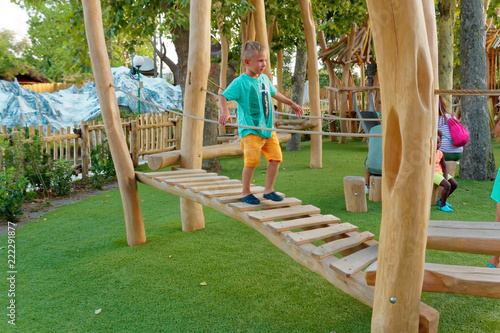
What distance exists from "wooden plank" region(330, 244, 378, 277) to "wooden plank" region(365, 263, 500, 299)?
0.83 ft

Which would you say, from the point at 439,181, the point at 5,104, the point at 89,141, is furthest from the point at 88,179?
the point at 5,104

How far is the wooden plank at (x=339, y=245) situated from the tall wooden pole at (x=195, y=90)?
8.47ft

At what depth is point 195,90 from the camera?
504 centimetres

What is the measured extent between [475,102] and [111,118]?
621 cm

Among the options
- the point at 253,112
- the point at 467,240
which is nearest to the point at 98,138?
the point at 253,112

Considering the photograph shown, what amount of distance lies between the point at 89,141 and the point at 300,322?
7.58 meters

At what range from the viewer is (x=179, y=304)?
3240mm

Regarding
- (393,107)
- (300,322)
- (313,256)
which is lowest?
(300,322)

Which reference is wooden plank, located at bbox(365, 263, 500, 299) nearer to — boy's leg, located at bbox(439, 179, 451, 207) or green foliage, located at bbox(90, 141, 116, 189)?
boy's leg, located at bbox(439, 179, 451, 207)

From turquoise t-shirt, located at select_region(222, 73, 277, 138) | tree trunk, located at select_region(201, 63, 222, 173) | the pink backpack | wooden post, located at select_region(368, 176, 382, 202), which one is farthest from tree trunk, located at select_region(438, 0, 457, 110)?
turquoise t-shirt, located at select_region(222, 73, 277, 138)

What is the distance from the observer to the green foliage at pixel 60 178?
7.57m

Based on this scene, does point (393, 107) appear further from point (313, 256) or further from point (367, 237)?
point (367, 237)

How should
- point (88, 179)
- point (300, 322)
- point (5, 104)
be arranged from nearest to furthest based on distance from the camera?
point (300, 322) < point (88, 179) < point (5, 104)

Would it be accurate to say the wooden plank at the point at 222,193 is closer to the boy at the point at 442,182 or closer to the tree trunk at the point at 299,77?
the boy at the point at 442,182
